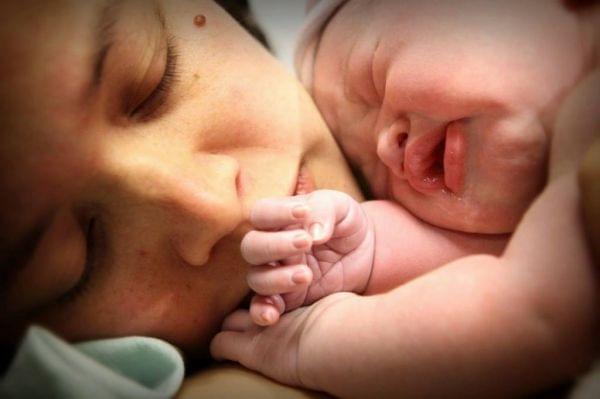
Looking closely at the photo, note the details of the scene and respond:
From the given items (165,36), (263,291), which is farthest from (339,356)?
(165,36)

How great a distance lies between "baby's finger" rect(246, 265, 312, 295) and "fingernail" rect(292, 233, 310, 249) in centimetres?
2

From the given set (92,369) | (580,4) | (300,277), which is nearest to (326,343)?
(300,277)

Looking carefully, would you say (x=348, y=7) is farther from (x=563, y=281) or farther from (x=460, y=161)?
(x=563, y=281)

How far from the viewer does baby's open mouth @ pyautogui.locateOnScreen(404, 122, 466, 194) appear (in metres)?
0.39

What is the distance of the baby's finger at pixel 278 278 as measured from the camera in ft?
1.30

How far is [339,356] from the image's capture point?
1.17ft

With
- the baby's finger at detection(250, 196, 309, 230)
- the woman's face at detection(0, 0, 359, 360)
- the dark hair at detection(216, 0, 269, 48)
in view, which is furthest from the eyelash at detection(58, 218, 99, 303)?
the dark hair at detection(216, 0, 269, 48)

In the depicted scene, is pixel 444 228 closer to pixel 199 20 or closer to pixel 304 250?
pixel 304 250

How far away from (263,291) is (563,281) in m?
0.20

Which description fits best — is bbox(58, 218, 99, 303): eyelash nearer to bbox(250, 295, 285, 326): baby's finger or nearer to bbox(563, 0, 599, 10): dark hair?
bbox(250, 295, 285, 326): baby's finger

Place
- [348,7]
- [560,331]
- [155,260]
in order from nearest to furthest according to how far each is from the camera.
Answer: [560,331]
[155,260]
[348,7]

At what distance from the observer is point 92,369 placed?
1.20 feet

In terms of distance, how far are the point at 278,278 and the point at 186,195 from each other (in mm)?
86

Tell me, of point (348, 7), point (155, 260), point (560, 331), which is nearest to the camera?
point (560, 331)
